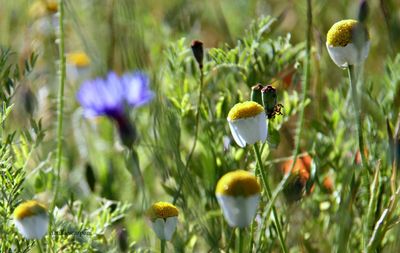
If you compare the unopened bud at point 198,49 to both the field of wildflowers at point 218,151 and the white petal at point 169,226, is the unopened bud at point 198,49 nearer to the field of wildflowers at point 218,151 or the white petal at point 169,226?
the field of wildflowers at point 218,151

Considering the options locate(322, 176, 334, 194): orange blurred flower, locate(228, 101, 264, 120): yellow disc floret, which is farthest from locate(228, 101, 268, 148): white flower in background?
locate(322, 176, 334, 194): orange blurred flower

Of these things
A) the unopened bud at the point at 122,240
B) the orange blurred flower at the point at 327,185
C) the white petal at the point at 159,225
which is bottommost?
the orange blurred flower at the point at 327,185

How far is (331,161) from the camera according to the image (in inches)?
49.4

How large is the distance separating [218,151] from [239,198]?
0.43 metres

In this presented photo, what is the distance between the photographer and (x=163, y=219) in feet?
2.97

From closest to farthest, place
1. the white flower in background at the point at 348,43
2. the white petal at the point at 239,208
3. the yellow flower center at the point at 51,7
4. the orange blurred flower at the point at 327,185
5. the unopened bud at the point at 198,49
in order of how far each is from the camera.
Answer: the white petal at the point at 239,208
the white flower in background at the point at 348,43
the unopened bud at the point at 198,49
the orange blurred flower at the point at 327,185
the yellow flower center at the point at 51,7

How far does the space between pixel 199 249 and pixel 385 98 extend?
35 cm

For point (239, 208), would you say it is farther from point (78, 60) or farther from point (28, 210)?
point (78, 60)

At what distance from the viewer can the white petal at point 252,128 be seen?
0.86 meters

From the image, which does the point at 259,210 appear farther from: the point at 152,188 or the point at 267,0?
the point at 267,0

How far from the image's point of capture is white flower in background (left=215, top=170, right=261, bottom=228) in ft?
2.57

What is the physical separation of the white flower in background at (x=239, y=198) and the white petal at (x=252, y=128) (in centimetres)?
8

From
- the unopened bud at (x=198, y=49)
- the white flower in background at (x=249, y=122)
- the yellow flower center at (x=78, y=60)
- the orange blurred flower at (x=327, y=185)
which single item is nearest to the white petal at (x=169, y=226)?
the white flower in background at (x=249, y=122)

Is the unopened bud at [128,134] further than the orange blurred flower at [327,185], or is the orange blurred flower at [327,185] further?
the orange blurred flower at [327,185]
